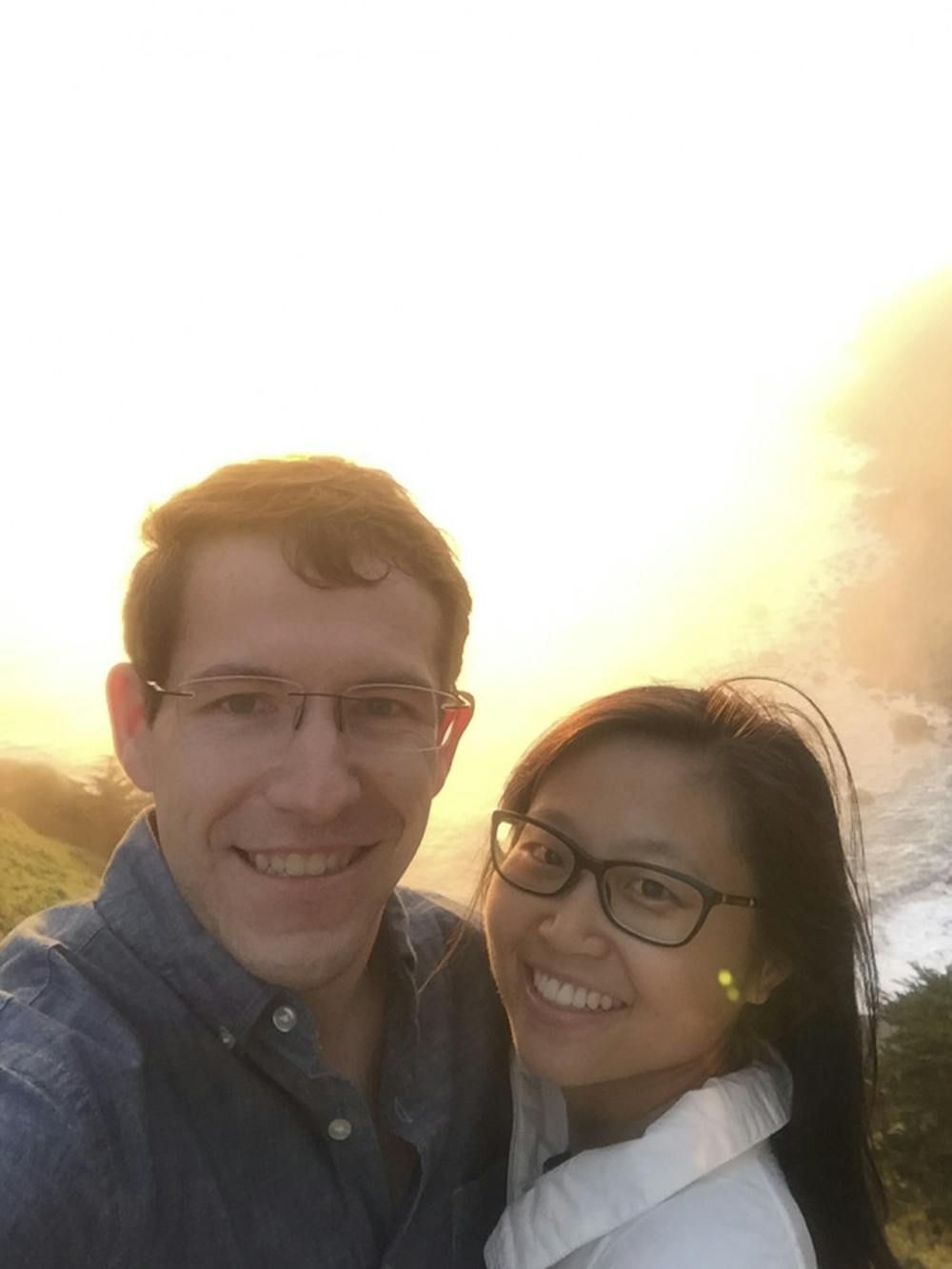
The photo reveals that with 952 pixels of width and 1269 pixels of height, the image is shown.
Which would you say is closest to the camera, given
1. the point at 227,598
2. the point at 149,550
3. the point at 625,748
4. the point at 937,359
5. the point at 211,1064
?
the point at 211,1064

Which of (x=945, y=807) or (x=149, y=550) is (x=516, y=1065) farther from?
(x=945, y=807)

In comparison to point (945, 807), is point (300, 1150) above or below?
above

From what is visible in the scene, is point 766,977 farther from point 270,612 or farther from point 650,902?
point 270,612

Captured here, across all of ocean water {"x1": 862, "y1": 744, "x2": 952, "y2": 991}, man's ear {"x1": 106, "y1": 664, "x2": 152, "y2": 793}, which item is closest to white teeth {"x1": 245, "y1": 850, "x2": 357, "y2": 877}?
man's ear {"x1": 106, "y1": 664, "x2": 152, "y2": 793}

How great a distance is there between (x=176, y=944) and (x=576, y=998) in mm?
562

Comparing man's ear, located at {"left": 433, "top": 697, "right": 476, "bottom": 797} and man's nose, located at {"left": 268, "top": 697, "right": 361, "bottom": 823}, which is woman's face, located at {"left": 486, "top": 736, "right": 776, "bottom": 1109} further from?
man's nose, located at {"left": 268, "top": 697, "right": 361, "bottom": 823}

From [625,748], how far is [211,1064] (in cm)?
70

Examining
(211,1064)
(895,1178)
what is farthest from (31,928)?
(895,1178)

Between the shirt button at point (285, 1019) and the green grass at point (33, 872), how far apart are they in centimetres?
326

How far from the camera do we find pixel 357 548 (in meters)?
1.22

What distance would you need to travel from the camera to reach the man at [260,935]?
0.95m

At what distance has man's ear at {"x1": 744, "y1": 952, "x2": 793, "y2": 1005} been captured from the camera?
1382 mm

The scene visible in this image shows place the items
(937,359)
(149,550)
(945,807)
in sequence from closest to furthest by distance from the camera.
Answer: (149,550) → (945,807) → (937,359)

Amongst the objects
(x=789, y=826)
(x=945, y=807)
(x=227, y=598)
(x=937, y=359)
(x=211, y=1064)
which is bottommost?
(x=945, y=807)
